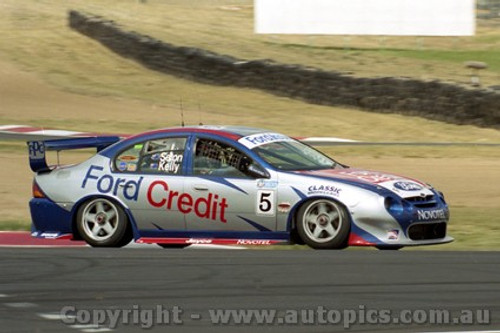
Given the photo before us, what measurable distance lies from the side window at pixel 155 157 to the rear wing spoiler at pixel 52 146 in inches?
21.1

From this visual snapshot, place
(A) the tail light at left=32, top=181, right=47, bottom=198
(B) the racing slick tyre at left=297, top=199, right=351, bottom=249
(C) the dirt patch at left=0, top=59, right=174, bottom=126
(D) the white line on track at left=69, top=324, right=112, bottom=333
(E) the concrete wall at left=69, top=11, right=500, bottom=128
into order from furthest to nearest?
(C) the dirt patch at left=0, top=59, right=174, bottom=126, (E) the concrete wall at left=69, top=11, right=500, bottom=128, (A) the tail light at left=32, top=181, right=47, bottom=198, (B) the racing slick tyre at left=297, top=199, right=351, bottom=249, (D) the white line on track at left=69, top=324, right=112, bottom=333

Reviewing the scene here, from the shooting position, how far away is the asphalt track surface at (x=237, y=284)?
24.7ft

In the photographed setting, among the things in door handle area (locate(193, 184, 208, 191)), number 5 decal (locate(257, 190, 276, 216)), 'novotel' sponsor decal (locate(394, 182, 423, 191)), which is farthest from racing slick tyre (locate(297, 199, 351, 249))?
door handle area (locate(193, 184, 208, 191))

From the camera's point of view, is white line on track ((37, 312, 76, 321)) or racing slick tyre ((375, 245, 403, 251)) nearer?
white line on track ((37, 312, 76, 321))

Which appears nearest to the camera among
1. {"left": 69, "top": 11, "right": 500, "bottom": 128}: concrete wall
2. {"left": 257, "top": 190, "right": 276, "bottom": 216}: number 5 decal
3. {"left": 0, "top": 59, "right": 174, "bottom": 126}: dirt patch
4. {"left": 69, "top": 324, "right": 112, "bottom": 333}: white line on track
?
{"left": 69, "top": 324, "right": 112, "bottom": 333}: white line on track

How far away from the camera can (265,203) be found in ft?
36.3

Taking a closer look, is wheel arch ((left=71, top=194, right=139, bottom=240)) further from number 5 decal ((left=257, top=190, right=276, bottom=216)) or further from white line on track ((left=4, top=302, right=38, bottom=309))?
white line on track ((left=4, top=302, right=38, bottom=309))

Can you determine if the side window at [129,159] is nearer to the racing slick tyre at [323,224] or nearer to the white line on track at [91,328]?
the racing slick tyre at [323,224]

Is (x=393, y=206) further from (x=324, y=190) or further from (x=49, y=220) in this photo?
(x=49, y=220)

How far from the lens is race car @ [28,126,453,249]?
10.8 metres

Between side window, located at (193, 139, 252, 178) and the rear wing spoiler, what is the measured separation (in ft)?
3.55

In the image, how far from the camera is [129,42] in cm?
3562

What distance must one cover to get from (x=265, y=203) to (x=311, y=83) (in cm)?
1911

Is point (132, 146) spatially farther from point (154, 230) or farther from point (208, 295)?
point (208, 295)
